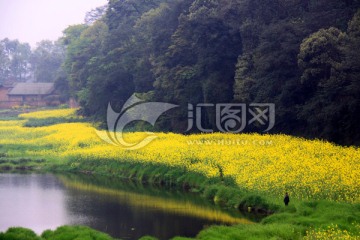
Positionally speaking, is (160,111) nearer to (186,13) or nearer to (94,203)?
(186,13)

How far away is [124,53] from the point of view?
58812 mm

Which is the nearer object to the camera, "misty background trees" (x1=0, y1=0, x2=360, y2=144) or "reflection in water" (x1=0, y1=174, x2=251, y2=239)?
"reflection in water" (x1=0, y1=174, x2=251, y2=239)

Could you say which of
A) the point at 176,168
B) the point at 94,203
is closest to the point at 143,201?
the point at 94,203

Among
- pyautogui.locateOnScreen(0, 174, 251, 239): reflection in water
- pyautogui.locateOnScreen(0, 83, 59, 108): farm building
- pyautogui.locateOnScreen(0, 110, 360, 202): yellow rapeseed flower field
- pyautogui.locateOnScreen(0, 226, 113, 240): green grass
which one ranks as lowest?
pyautogui.locateOnScreen(0, 174, 251, 239): reflection in water

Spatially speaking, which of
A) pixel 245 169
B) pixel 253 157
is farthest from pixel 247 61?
pixel 245 169

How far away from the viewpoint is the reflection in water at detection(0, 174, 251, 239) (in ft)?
72.5

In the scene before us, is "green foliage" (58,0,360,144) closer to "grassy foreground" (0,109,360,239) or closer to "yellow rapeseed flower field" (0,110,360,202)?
"yellow rapeseed flower field" (0,110,360,202)

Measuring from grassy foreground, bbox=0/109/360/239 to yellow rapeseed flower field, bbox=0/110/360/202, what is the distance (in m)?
0.04

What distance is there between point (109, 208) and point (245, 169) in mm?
6353

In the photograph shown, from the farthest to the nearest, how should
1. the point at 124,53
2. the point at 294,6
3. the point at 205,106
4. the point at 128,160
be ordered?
the point at 124,53 → the point at 205,106 → the point at 294,6 → the point at 128,160

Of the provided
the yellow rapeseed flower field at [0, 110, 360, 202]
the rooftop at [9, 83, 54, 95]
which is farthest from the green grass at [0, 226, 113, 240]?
the rooftop at [9, 83, 54, 95]

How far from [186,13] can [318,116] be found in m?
Answer: 19.1

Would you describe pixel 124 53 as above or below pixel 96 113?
above

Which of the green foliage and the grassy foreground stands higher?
the green foliage
